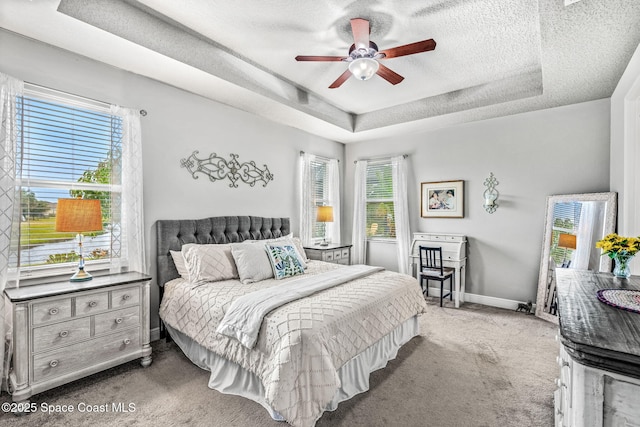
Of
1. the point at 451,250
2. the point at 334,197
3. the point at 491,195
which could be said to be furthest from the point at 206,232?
the point at 491,195

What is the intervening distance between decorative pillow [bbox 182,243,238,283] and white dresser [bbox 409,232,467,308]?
2.86m

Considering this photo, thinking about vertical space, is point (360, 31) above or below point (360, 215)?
above

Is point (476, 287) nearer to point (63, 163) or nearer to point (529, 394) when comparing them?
point (529, 394)

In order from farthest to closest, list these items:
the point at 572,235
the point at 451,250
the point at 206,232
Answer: the point at 451,250 → the point at 572,235 → the point at 206,232

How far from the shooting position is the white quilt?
171 cm

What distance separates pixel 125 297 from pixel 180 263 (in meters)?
0.61

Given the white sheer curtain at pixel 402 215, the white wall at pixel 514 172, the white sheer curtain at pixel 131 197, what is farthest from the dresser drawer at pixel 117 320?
the white wall at pixel 514 172

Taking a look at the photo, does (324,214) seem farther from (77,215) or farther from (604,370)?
(604,370)

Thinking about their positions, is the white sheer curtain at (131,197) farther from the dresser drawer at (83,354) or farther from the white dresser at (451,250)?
the white dresser at (451,250)

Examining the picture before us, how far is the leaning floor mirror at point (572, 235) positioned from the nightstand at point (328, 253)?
2.60 m

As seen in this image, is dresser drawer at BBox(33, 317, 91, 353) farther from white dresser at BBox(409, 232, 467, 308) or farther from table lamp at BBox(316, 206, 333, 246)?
white dresser at BBox(409, 232, 467, 308)

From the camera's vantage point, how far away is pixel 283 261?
10.2 ft

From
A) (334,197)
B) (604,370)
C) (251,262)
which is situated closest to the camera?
(604,370)

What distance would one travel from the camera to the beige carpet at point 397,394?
194 centimetres
